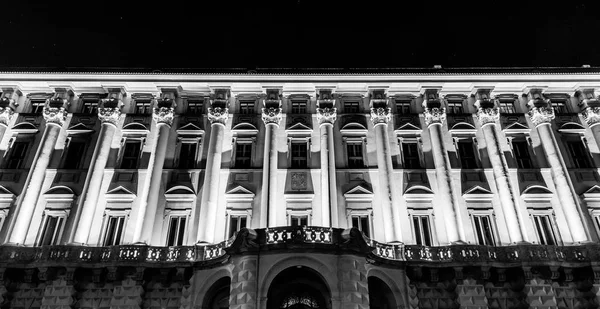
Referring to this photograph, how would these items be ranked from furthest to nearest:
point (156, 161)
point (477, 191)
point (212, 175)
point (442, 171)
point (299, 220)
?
1. point (156, 161)
2. point (442, 171)
3. point (212, 175)
4. point (477, 191)
5. point (299, 220)

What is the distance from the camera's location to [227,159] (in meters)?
27.3

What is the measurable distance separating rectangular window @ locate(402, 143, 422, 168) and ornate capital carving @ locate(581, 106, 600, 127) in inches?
460

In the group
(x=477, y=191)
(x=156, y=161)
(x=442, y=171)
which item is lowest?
(x=477, y=191)

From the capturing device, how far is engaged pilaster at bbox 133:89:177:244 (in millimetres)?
24406

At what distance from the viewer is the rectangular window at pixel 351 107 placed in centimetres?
2971

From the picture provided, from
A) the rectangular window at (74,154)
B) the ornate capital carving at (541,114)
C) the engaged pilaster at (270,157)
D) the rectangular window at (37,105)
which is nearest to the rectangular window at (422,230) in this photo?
the engaged pilaster at (270,157)

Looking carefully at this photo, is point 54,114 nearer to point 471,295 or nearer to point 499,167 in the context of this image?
point 471,295

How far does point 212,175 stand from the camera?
85.4 ft

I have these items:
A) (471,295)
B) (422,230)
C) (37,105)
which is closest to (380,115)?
(422,230)

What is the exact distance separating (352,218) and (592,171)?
15.6 m

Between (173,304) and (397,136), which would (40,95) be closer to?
(173,304)

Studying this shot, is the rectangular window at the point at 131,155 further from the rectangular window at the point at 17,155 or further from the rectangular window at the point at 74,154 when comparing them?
the rectangular window at the point at 17,155

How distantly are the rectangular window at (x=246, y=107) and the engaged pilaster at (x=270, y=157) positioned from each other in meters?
1.30

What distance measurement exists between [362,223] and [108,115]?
58.6 feet
